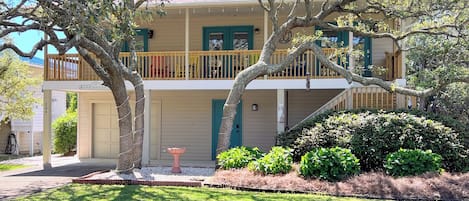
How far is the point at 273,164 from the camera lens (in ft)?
33.1

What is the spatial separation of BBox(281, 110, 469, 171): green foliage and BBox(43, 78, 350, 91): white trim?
6.00 feet

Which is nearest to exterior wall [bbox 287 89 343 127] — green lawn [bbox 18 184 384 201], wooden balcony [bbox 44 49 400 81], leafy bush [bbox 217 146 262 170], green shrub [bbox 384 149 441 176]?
wooden balcony [bbox 44 49 400 81]

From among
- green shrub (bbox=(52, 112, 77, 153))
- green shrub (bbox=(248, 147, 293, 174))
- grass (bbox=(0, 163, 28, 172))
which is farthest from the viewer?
green shrub (bbox=(52, 112, 77, 153))

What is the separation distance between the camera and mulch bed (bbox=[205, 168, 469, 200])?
338 inches

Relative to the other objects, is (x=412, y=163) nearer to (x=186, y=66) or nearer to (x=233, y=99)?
(x=233, y=99)

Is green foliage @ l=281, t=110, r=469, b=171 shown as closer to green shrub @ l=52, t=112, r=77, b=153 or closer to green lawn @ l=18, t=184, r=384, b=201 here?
green lawn @ l=18, t=184, r=384, b=201

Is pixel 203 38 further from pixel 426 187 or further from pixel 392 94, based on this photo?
pixel 426 187

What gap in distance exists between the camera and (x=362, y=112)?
11.5 metres

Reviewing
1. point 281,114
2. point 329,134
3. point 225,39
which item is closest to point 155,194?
point 329,134

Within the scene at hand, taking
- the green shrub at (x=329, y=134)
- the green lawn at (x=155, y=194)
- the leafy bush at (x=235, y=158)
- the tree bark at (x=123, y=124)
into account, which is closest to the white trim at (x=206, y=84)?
the green shrub at (x=329, y=134)

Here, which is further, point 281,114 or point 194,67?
point 194,67

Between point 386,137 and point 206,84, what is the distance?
5.39 m

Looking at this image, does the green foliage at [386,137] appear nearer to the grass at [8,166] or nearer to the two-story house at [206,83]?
the two-story house at [206,83]

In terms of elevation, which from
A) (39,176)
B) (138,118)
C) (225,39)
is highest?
(225,39)
